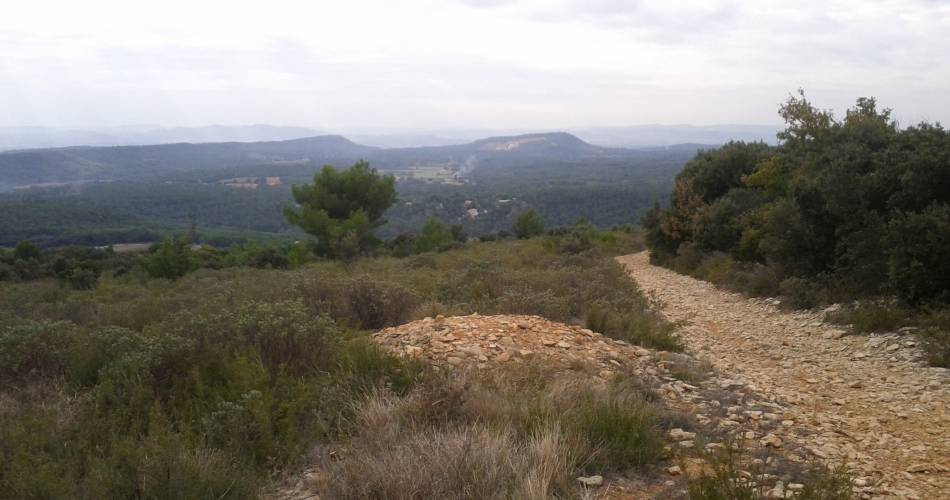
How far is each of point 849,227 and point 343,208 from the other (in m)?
20.2

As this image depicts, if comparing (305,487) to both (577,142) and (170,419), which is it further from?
(577,142)

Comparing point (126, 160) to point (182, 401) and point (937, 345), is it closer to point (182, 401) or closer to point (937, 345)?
point (182, 401)

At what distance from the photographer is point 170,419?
4000 millimetres

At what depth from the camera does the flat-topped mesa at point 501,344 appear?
17.9ft

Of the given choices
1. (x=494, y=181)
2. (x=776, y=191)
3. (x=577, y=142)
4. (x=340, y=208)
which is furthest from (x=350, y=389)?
(x=577, y=142)

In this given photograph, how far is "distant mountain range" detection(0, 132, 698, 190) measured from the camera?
98.3m

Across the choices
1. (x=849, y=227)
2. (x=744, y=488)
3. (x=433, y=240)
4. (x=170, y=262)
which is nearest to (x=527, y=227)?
(x=433, y=240)

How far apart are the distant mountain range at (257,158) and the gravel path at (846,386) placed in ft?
321

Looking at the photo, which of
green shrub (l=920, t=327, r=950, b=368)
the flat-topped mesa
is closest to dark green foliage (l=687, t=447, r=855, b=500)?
the flat-topped mesa

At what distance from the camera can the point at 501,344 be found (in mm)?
5930

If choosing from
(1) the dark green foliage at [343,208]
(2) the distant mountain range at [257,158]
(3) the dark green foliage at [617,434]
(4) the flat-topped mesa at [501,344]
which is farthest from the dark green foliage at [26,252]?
(2) the distant mountain range at [257,158]

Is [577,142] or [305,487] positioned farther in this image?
[577,142]

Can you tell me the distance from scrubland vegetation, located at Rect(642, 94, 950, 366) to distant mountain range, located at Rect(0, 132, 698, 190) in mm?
90292

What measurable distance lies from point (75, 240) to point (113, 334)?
4920cm
